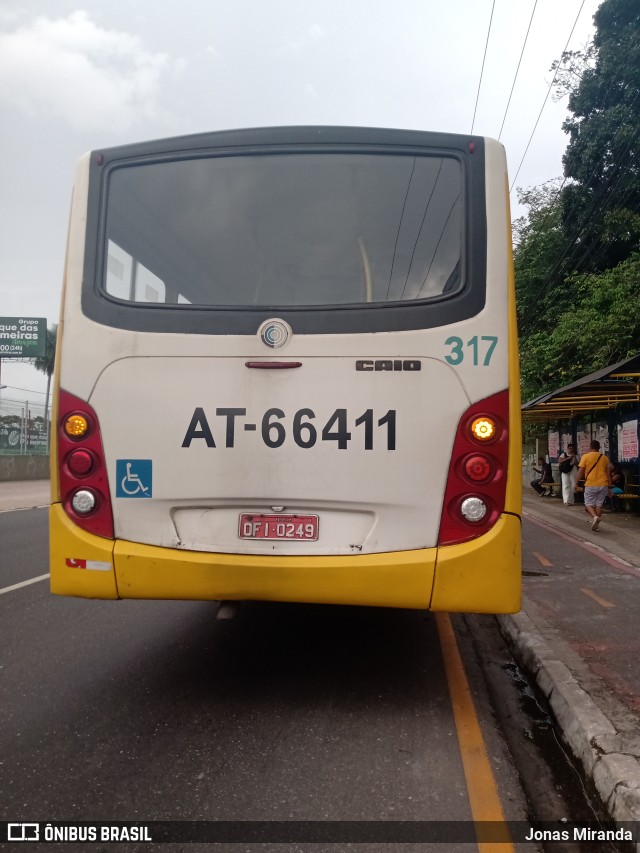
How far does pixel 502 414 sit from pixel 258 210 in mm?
1794

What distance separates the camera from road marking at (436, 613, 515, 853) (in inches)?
118

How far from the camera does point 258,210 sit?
14.0 feet

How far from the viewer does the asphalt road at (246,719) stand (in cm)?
317

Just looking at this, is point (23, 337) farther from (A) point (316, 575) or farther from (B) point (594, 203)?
(A) point (316, 575)

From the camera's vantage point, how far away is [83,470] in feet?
13.4

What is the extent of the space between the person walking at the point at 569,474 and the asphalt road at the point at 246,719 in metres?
14.1

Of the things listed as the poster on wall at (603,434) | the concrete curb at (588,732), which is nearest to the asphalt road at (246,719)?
the concrete curb at (588,732)

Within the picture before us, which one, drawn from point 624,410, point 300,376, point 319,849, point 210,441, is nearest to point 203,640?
point 210,441

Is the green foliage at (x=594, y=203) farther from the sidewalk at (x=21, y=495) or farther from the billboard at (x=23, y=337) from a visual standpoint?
the billboard at (x=23, y=337)

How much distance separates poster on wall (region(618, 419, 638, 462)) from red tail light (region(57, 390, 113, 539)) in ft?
44.3

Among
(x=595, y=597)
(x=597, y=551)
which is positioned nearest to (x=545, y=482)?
(x=597, y=551)

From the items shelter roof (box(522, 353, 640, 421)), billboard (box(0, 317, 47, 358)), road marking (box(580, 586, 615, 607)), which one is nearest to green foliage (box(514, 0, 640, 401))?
shelter roof (box(522, 353, 640, 421))

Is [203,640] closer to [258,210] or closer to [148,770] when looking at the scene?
[148,770]

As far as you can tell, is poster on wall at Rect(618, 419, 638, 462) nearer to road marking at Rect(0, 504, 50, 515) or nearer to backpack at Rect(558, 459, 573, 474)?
backpack at Rect(558, 459, 573, 474)
